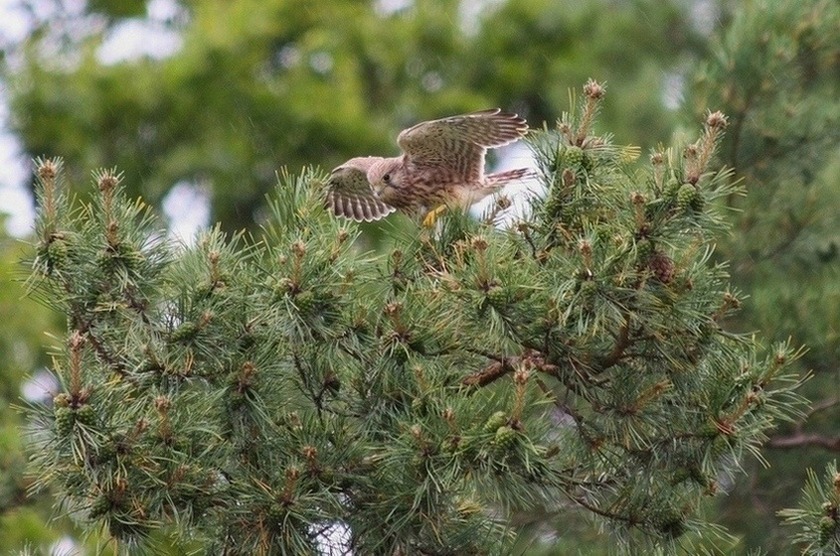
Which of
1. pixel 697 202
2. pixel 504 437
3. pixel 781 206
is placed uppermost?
pixel 697 202

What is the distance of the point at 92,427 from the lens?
3008 millimetres

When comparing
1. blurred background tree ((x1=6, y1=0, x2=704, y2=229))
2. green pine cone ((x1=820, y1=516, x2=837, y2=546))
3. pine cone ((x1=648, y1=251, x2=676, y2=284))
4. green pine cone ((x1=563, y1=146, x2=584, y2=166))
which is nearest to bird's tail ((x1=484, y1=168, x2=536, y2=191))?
green pine cone ((x1=563, y1=146, x2=584, y2=166))

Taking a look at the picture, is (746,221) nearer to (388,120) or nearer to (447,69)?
(388,120)

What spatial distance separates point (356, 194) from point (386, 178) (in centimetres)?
38

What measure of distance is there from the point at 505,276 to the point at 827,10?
11.8ft

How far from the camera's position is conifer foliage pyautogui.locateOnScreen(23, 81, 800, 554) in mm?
3104

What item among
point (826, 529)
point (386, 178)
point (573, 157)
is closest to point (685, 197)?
point (573, 157)

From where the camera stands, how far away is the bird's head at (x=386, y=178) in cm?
558

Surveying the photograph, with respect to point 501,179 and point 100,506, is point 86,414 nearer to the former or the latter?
point 100,506

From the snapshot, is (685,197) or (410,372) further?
(410,372)

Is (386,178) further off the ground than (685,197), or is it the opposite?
(685,197)

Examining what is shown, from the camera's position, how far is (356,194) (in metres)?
5.94

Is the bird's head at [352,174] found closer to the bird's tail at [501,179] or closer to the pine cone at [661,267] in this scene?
the bird's tail at [501,179]

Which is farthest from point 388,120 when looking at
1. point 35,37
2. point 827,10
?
point 827,10
